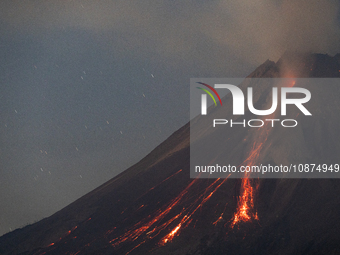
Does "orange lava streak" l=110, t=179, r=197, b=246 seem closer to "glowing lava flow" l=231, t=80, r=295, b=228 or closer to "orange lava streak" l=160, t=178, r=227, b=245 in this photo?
"orange lava streak" l=160, t=178, r=227, b=245

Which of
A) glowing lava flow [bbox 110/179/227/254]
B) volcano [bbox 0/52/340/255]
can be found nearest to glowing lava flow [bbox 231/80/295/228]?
volcano [bbox 0/52/340/255]

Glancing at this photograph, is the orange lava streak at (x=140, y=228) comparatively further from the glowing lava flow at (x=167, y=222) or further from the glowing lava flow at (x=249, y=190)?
the glowing lava flow at (x=249, y=190)

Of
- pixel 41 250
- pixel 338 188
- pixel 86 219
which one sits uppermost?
pixel 338 188

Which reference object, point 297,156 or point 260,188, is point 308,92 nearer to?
point 297,156

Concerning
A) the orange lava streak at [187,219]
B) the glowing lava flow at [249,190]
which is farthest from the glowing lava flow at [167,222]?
the glowing lava flow at [249,190]

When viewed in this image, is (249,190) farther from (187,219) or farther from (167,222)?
(167,222)

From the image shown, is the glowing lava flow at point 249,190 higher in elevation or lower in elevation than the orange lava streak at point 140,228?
higher

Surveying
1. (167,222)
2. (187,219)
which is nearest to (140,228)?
(167,222)

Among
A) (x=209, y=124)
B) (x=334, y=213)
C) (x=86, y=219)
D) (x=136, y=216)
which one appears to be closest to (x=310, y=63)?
(x=209, y=124)
